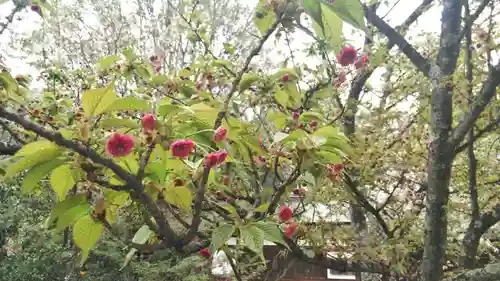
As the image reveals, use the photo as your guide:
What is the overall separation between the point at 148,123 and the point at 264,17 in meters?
0.45

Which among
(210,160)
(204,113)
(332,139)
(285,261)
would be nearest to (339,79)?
(332,139)

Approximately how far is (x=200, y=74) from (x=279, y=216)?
105cm

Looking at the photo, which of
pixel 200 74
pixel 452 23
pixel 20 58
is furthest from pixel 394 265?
pixel 20 58

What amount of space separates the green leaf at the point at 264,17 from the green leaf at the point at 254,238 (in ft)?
1.75

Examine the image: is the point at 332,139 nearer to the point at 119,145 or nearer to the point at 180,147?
the point at 180,147

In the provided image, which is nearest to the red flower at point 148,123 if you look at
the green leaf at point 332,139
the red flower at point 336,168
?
the green leaf at point 332,139

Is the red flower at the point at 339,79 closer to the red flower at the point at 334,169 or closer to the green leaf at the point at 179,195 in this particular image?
the red flower at the point at 334,169

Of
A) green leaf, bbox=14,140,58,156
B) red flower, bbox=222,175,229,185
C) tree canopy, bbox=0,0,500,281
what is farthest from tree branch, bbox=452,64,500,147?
green leaf, bbox=14,140,58,156

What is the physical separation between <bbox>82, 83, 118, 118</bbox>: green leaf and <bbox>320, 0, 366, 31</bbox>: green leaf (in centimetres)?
55

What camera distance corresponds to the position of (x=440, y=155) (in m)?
1.97

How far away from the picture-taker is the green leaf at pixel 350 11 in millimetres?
514

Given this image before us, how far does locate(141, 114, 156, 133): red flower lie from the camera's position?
0.98m

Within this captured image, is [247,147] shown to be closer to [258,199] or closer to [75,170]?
[258,199]

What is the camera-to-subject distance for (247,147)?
1.55m
